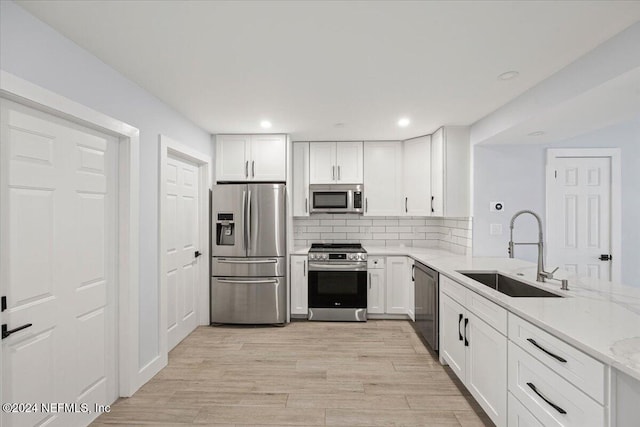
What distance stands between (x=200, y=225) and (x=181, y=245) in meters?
0.47

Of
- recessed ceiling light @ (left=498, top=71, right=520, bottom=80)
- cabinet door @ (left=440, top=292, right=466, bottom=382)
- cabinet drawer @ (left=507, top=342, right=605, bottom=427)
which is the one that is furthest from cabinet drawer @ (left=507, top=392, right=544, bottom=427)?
recessed ceiling light @ (left=498, top=71, right=520, bottom=80)

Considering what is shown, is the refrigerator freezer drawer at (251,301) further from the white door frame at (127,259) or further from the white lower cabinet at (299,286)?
the white door frame at (127,259)

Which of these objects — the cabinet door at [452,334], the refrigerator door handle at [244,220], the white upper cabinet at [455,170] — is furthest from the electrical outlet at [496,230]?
the refrigerator door handle at [244,220]

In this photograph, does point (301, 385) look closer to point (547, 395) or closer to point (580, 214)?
point (547, 395)

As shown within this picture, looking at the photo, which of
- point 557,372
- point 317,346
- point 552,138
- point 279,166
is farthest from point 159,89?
point 552,138


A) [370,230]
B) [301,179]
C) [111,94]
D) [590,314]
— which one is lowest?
[590,314]

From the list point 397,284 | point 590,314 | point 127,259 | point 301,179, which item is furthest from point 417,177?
point 127,259

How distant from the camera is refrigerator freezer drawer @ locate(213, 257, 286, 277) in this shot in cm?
378

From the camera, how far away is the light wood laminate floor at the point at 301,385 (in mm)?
2131

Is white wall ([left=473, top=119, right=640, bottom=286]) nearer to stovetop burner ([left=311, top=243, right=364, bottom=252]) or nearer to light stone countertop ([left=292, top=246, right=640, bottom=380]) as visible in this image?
light stone countertop ([left=292, top=246, right=640, bottom=380])

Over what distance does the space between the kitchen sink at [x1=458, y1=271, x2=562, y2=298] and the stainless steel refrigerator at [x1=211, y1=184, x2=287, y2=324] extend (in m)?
2.17

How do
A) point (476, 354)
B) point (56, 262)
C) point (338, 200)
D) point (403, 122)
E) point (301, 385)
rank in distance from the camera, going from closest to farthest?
point (56, 262)
point (476, 354)
point (301, 385)
point (403, 122)
point (338, 200)

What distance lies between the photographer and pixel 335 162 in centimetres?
431

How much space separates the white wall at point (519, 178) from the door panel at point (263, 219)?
235 cm
